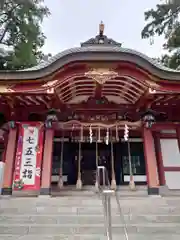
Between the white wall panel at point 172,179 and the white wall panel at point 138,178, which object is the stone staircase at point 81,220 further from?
the white wall panel at point 138,178

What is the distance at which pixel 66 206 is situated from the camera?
4.73 meters

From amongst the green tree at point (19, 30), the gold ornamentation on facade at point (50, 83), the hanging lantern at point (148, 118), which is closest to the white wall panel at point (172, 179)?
the hanging lantern at point (148, 118)

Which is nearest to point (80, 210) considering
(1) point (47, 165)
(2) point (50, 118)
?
(1) point (47, 165)

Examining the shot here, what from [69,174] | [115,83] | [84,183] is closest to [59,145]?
[69,174]

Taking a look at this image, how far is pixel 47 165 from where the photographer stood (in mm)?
6191

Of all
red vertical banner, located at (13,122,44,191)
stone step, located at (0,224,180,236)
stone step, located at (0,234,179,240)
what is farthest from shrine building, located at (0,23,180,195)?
stone step, located at (0,234,179,240)

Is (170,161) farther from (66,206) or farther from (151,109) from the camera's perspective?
(66,206)

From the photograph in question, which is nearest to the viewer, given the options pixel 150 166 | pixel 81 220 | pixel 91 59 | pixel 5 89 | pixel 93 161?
pixel 81 220

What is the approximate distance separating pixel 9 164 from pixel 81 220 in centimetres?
343

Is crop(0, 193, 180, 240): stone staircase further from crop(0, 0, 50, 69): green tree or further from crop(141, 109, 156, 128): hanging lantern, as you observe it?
crop(0, 0, 50, 69): green tree

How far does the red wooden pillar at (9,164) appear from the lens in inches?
245

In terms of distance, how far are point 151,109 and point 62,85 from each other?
3.21 metres

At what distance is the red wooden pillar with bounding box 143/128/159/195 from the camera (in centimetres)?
607

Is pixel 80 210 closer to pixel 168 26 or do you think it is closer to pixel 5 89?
pixel 5 89
